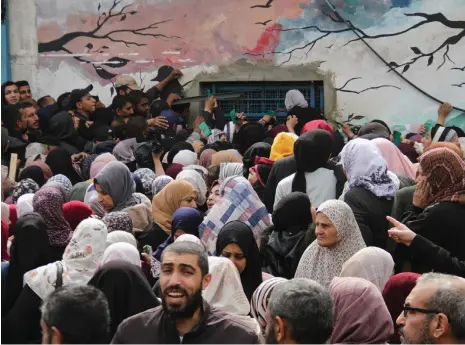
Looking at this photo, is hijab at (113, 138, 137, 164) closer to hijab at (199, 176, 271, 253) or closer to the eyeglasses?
hijab at (199, 176, 271, 253)

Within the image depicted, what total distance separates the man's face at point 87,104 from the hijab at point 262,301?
20.4 ft

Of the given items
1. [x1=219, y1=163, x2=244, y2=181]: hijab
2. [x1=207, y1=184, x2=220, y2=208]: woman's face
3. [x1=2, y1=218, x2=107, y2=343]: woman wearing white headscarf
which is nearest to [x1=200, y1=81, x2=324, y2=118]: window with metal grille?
[x1=219, y1=163, x2=244, y2=181]: hijab

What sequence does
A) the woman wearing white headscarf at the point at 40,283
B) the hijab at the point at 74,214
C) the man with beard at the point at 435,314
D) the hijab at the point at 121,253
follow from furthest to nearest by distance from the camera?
1. the hijab at the point at 74,214
2. the hijab at the point at 121,253
3. the woman wearing white headscarf at the point at 40,283
4. the man with beard at the point at 435,314

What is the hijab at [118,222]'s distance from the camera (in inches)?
280

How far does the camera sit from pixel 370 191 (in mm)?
6949

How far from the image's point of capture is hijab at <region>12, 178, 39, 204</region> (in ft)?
28.1

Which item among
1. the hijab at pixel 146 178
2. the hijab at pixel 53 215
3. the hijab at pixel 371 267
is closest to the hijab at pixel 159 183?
the hijab at pixel 146 178

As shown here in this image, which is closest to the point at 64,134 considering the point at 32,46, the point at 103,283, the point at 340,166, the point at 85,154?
the point at 85,154

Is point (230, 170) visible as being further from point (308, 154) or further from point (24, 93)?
point (24, 93)

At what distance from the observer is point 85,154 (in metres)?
9.85

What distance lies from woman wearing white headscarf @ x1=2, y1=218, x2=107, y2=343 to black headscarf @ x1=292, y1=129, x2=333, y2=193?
187 centimetres

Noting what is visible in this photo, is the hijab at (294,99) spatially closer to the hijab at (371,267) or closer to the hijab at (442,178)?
the hijab at (442,178)

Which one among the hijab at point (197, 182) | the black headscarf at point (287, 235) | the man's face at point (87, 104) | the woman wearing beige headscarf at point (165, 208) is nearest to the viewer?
the black headscarf at point (287, 235)

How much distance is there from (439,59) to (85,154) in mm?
4684
